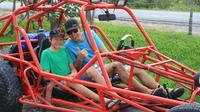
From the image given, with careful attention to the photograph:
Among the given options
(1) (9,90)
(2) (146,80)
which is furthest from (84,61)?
(1) (9,90)

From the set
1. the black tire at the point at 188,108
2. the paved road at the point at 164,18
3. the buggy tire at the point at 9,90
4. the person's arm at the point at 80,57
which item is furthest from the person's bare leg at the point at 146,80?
the paved road at the point at 164,18

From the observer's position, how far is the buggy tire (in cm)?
433

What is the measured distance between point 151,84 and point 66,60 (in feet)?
3.67

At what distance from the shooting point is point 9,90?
4.34 meters

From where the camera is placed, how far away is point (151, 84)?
4.42 meters

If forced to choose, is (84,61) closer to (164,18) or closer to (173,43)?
(173,43)

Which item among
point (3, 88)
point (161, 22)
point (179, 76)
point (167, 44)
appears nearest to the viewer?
point (179, 76)

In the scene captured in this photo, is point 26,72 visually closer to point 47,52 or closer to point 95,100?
point 47,52

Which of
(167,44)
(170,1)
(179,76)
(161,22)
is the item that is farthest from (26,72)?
(170,1)

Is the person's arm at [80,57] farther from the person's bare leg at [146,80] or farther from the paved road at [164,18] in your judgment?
the paved road at [164,18]

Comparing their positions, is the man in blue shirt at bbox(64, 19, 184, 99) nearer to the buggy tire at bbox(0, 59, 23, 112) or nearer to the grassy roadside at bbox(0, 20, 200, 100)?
the buggy tire at bbox(0, 59, 23, 112)

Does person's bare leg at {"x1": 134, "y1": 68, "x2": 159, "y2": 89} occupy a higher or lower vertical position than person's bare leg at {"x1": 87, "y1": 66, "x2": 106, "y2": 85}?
lower

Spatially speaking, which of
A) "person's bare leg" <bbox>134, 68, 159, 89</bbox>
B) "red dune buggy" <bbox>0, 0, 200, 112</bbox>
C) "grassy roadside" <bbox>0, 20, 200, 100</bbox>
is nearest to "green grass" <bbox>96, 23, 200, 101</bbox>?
"grassy roadside" <bbox>0, 20, 200, 100</bbox>

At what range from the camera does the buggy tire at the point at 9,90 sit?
14.2 feet
